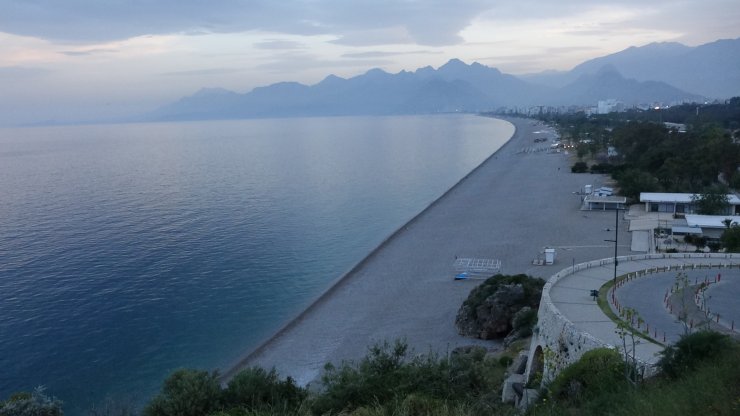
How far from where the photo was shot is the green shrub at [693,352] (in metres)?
8.53

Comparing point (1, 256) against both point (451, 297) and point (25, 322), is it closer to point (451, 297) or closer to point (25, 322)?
point (25, 322)

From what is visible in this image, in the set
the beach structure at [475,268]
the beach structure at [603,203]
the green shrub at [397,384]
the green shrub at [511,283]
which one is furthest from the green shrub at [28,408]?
the beach structure at [603,203]

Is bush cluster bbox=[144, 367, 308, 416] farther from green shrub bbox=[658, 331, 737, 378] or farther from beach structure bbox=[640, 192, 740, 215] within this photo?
beach structure bbox=[640, 192, 740, 215]

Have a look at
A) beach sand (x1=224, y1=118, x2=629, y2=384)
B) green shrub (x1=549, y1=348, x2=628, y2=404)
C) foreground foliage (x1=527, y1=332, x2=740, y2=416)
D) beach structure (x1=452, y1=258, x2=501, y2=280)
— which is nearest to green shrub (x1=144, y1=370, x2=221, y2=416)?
foreground foliage (x1=527, y1=332, x2=740, y2=416)

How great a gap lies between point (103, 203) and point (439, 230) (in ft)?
97.8

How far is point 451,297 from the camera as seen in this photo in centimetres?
2358

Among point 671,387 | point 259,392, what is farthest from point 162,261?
point 671,387

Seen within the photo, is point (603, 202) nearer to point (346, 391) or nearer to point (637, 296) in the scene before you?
point (637, 296)

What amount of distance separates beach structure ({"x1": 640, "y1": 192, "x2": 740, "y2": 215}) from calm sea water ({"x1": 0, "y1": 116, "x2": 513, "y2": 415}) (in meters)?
16.9

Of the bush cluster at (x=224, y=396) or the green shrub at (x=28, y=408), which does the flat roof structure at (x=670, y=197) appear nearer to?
the bush cluster at (x=224, y=396)

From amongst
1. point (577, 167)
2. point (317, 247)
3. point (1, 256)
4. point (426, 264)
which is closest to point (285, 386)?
point (426, 264)

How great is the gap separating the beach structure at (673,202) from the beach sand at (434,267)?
7.99 feet

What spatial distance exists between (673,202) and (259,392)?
3272 centimetres

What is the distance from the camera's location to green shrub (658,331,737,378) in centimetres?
853
